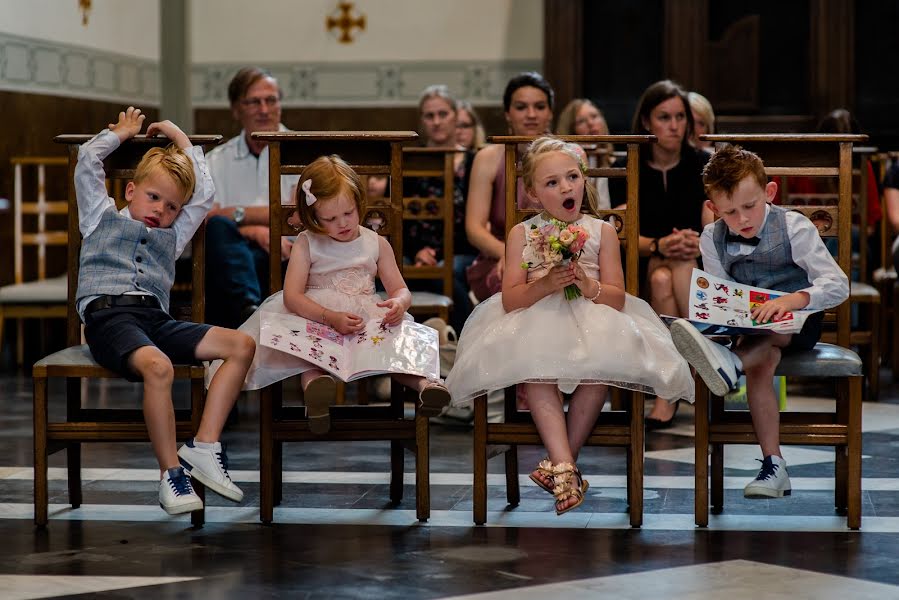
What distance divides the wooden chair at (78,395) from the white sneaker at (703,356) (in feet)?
3.56

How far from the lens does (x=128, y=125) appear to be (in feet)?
11.6

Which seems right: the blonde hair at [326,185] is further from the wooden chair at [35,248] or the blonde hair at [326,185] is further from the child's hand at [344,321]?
the wooden chair at [35,248]

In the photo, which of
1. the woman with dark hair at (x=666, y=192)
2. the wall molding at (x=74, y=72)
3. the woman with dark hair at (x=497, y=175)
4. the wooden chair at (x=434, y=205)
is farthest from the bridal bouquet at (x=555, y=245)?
the wall molding at (x=74, y=72)

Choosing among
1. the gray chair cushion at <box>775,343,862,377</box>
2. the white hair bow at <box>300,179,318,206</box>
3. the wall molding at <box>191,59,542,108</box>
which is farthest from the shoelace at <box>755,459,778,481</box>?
the wall molding at <box>191,59,542,108</box>

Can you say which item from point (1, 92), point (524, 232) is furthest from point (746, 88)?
point (524, 232)

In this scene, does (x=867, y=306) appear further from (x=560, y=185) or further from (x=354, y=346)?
(x=354, y=346)

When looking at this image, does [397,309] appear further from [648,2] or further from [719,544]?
[648,2]

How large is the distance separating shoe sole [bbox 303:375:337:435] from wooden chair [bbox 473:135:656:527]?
1.15ft

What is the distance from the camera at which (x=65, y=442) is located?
3.37 metres

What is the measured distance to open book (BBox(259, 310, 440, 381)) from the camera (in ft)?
10.7

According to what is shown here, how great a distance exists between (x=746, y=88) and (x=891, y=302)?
2.36 metres

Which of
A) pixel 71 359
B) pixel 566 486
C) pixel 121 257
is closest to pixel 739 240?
pixel 566 486

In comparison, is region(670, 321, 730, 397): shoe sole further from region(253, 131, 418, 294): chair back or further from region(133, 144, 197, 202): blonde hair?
region(133, 144, 197, 202): blonde hair

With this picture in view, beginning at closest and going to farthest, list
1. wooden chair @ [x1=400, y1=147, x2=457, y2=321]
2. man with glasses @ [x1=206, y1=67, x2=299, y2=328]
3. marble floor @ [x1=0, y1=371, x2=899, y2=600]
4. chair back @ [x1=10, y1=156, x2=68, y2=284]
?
marble floor @ [x1=0, y1=371, x2=899, y2=600]
man with glasses @ [x1=206, y1=67, x2=299, y2=328]
wooden chair @ [x1=400, y1=147, x2=457, y2=321]
chair back @ [x1=10, y1=156, x2=68, y2=284]
